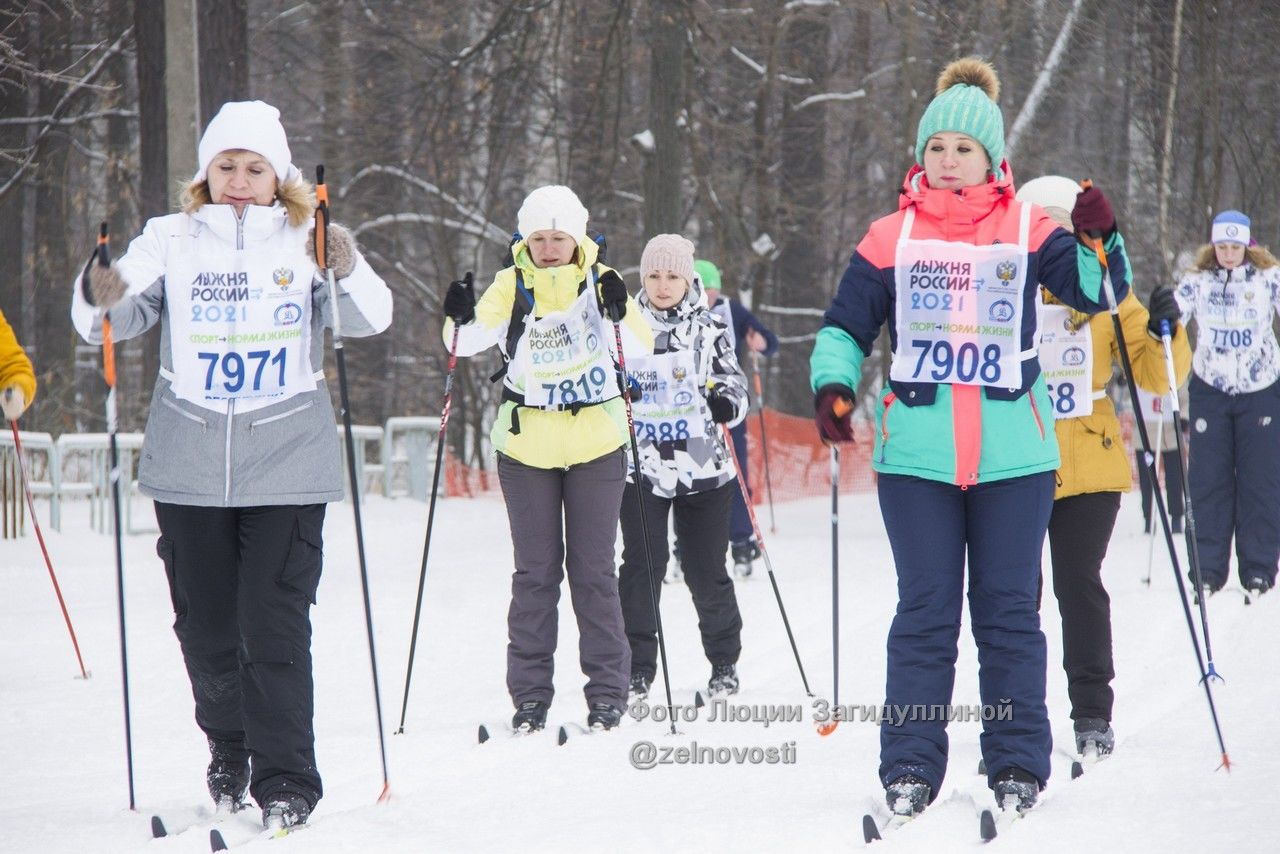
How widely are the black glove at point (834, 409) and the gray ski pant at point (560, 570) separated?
6.00 ft

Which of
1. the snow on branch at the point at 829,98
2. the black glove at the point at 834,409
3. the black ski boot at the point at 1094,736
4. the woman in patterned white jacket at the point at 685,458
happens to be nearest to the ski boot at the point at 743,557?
the woman in patterned white jacket at the point at 685,458

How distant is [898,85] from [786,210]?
340 centimetres

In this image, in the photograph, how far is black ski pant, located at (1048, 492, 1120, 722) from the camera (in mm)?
5035

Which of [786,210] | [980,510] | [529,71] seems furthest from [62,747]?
[786,210]

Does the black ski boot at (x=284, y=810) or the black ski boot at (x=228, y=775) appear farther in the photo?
the black ski boot at (x=228, y=775)

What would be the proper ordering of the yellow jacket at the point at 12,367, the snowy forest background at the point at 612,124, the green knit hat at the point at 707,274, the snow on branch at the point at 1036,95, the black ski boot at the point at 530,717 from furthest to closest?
the snow on branch at the point at 1036,95
the snowy forest background at the point at 612,124
the green knit hat at the point at 707,274
the black ski boot at the point at 530,717
the yellow jacket at the point at 12,367

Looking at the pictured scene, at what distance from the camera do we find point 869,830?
3.69 m

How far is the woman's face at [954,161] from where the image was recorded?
4066mm

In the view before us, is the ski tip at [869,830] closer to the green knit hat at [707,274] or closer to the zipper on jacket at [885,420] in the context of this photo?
the zipper on jacket at [885,420]

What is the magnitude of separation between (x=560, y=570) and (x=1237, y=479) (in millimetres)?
4851

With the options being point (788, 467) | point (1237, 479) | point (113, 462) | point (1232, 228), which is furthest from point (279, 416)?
point (788, 467)

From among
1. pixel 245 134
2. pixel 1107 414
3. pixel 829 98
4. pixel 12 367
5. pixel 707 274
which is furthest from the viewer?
pixel 829 98

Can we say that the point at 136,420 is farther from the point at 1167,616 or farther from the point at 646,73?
the point at 1167,616

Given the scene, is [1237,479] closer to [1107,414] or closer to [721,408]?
[721,408]
